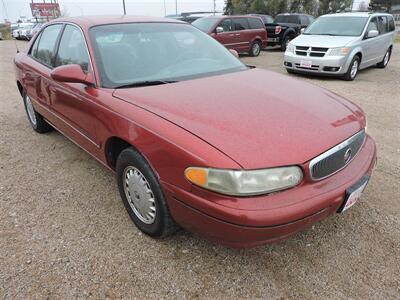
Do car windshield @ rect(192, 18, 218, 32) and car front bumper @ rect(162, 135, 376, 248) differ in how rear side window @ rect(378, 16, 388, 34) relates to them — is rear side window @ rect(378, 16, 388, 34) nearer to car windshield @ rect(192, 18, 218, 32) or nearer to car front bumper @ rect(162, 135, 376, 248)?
car windshield @ rect(192, 18, 218, 32)

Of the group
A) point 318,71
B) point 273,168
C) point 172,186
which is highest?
point 273,168

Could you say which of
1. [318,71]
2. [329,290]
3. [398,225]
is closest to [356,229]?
[398,225]

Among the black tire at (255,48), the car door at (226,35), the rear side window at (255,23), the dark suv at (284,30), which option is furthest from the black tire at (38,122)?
the dark suv at (284,30)

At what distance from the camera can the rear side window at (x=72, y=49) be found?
292cm

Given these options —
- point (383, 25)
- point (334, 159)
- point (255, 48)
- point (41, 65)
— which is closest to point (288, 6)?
point (255, 48)

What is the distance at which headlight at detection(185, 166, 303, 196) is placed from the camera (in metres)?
1.82

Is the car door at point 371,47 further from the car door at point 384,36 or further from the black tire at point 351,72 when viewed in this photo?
the black tire at point 351,72

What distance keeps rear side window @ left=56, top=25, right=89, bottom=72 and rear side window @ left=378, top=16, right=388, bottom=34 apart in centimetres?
905

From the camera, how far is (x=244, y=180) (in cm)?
182

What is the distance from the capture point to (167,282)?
2.17 meters

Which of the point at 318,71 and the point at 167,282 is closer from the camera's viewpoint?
the point at 167,282

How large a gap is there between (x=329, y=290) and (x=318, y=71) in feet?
23.5

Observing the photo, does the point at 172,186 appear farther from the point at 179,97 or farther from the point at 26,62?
the point at 26,62

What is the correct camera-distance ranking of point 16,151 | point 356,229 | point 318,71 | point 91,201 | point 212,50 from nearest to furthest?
1. point 356,229
2. point 91,201
3. point 212,50
4. point 16,151
5. point 318,71
